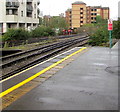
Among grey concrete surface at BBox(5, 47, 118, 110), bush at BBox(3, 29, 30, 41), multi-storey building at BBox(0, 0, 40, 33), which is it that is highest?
multi-storey building at BBox(0, 0, 40, 33)

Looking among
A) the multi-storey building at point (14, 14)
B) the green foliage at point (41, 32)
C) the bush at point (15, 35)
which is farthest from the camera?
the multi-storey building at point (14, 14)

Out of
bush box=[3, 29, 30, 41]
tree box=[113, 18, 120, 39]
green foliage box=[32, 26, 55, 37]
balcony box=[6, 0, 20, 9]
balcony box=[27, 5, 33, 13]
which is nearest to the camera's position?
tree box=[113, 18, 120, 39]

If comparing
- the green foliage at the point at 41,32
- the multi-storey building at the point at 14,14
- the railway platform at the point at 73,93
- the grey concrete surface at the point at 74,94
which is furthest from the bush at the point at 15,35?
the grey concrete surface at the point at 74,94

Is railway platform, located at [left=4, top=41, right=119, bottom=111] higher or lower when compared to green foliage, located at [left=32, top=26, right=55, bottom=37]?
lower

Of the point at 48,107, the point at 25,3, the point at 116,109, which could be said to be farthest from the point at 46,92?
the point at 25,3

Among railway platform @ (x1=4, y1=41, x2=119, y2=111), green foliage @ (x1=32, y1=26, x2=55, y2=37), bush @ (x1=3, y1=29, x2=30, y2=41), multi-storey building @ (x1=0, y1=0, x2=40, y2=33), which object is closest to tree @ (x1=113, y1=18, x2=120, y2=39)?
bush @ (x1=3, y1=29, x2=30, y2=41)

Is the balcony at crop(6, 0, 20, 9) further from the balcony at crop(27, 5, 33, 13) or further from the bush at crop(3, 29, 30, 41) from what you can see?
the bush at crop(3, 29, 30, 41)

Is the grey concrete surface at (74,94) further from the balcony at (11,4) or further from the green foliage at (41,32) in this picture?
the balcony at (11,4)

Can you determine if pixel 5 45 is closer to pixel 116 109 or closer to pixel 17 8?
pixel 116 109

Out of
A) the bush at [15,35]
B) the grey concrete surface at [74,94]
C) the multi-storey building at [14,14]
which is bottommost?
the grey concrete surface at [74,94]

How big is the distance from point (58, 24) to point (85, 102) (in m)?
73.5

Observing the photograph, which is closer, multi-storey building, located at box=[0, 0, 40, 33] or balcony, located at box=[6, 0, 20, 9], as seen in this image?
multi-storey building, located at box=[0, 0, 40, 33]

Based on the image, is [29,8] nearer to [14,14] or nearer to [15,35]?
[14,14]

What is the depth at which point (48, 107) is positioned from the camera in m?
5.00
